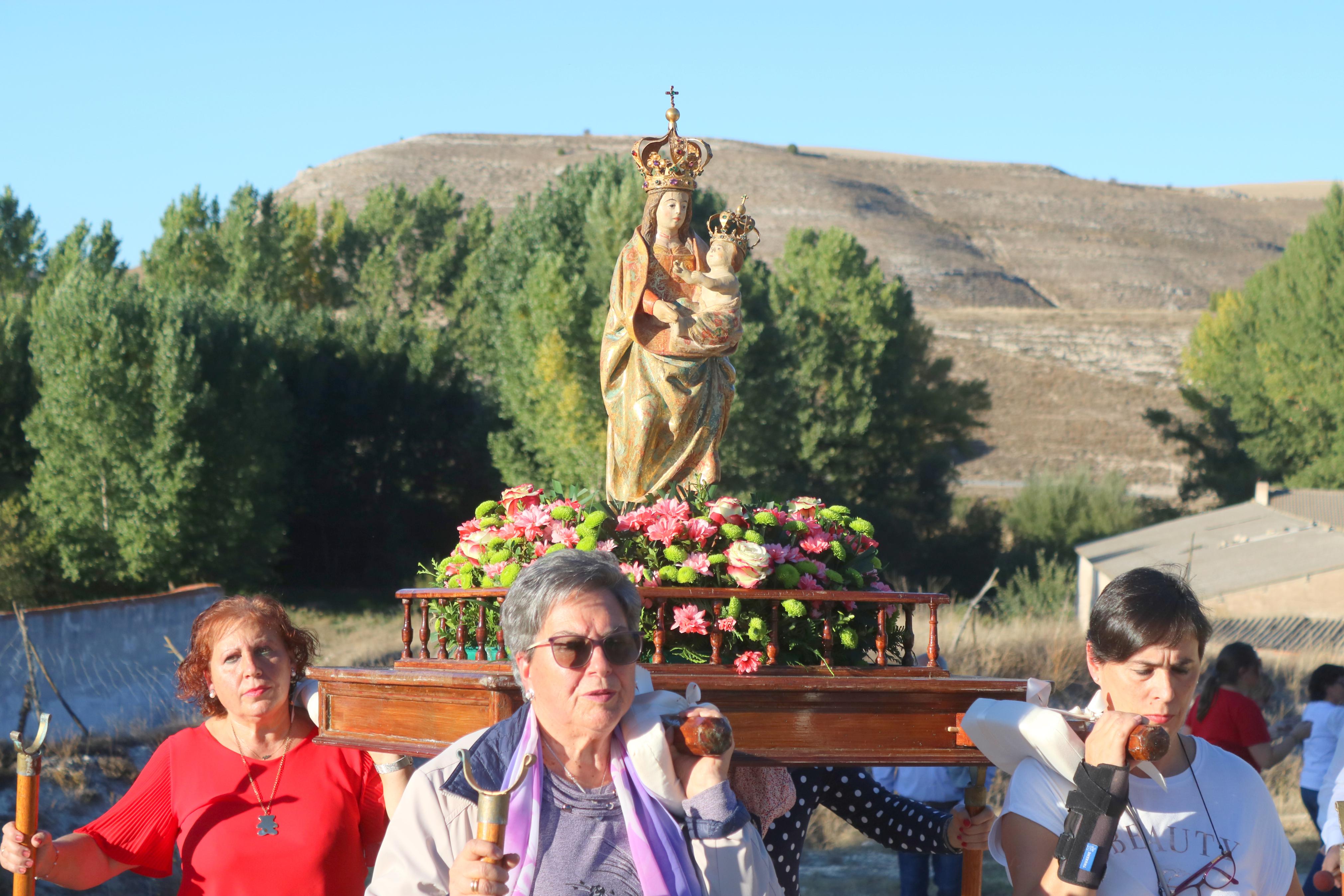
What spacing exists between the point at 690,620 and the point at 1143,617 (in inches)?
68.8

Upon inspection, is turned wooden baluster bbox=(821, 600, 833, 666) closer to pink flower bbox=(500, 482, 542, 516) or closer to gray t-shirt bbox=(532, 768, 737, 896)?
pink flower bbox=(500, 482, 542, 516)

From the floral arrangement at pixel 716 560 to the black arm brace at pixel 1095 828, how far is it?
1.66m

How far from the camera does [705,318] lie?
589 cm

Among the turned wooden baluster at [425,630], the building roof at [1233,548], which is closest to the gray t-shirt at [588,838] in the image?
the turned wooden baluster at [425,630]

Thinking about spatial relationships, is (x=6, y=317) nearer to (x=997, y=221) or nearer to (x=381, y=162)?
(x=381, y=162)

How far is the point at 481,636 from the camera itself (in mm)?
4457

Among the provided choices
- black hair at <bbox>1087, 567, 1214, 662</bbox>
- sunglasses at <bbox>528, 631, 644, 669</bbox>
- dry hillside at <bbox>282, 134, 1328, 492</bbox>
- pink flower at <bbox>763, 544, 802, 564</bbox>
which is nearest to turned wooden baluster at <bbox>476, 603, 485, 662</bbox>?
pink flower at <bbox>763, 544, 802, 564</bbox>

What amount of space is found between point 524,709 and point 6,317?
31.6 meters

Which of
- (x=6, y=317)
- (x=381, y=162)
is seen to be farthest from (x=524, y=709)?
(x=381, y=162)

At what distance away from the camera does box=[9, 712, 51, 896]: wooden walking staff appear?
3500 millimetres

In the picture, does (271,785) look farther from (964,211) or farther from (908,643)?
(964,211)

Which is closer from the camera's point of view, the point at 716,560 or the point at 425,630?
the point at 716,560

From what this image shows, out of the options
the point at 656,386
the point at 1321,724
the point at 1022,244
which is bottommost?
the point at 1321,724

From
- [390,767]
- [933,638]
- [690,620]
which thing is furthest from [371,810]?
[933,638]
